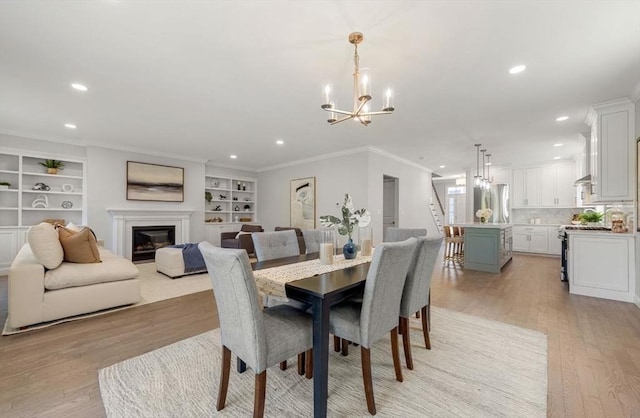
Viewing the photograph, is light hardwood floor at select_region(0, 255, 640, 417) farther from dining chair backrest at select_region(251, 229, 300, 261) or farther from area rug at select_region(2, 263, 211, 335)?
dining chair backrest at select_region(251, 229, 300, 261)

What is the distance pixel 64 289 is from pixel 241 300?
105 inches

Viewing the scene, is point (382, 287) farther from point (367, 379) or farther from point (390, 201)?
point (390, 201)

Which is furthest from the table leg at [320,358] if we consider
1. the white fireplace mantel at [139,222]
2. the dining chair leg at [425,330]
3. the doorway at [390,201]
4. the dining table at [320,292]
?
the white fireplace mantel at [139,222]

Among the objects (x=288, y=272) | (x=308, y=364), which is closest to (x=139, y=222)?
(x=288, y=272)

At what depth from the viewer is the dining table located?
1.41m

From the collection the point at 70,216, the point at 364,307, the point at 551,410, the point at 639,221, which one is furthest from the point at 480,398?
the point at 70,216

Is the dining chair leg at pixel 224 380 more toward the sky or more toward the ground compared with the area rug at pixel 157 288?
more toward the sky

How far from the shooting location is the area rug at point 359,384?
1.57m

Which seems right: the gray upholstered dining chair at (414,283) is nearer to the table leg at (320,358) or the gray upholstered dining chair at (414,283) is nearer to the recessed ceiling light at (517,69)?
the table leg at (320,358)

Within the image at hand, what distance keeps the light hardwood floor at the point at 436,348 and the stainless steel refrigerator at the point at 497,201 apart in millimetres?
3780

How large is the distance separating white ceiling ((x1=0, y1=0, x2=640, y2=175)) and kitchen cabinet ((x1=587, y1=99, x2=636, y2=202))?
0.76 feet

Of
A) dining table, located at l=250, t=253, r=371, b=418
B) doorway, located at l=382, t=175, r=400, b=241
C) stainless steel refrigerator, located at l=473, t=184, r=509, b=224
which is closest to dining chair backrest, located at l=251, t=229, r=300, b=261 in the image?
dining table, located at l=250, t=253, r=371, b=418

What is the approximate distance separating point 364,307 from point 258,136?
417cm

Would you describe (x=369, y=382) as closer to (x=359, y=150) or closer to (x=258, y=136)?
(x=258, y=136)
